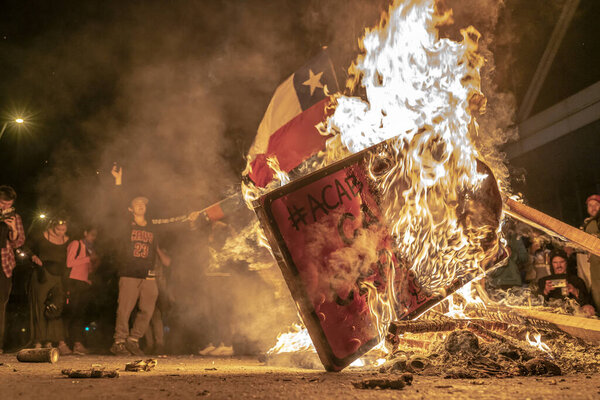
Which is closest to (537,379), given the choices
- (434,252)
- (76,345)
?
(434,252)

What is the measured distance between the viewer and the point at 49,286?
684 centimetres

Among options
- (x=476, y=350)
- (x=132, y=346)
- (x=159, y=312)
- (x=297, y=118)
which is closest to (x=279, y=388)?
(x=476, y=350)

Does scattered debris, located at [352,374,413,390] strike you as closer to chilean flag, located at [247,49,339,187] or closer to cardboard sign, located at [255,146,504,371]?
cardboard sign, located at [255,146,504,371]

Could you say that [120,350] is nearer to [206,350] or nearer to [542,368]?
[206,350]

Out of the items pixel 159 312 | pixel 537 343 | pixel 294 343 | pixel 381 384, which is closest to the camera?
pixel 381 384

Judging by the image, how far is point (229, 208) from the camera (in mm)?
7582

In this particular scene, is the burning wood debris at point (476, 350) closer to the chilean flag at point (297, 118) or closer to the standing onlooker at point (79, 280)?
the chilean flag at point (297, 118)

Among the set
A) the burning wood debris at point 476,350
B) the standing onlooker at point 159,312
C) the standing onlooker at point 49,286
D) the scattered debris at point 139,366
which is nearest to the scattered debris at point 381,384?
the burning wood debris at point 476,350

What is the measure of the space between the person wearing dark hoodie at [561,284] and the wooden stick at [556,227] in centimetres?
314

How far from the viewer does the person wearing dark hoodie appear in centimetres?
725

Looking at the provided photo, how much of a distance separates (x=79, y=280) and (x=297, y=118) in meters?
4.07

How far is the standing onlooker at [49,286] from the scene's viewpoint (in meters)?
6.57

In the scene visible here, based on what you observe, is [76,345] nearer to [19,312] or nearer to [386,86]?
[19,312]

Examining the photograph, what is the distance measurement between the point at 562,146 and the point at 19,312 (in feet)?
44.2
